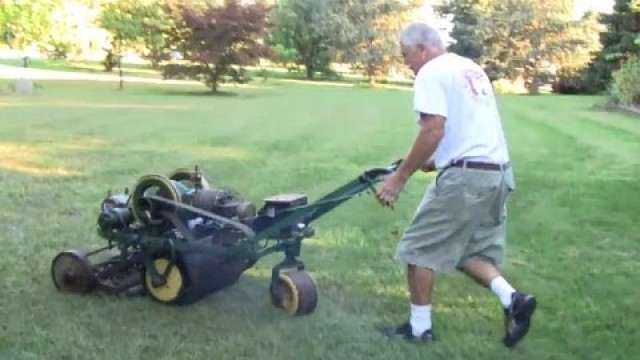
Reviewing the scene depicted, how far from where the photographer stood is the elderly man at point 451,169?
460 cm

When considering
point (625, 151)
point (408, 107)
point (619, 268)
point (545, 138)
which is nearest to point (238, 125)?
point (545, 138)

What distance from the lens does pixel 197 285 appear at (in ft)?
17.8

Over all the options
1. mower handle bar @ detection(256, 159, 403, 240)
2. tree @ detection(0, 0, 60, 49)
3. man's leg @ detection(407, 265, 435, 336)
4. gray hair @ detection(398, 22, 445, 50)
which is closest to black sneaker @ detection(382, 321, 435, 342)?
man's leg @ detection(407, 265, 435, 336)

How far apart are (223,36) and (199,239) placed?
1107 inches

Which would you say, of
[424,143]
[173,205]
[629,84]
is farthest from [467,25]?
[424,143]

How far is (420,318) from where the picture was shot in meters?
5.03

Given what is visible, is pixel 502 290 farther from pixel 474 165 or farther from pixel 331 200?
pixel 331 200

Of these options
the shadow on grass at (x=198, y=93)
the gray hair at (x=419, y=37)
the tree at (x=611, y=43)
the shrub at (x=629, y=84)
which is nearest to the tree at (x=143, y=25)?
the shadow on grass at (x=198, y=93)

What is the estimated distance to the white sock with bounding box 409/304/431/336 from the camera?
16.5ft

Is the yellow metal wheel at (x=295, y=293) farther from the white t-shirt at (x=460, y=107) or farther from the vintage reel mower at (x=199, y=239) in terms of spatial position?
the white t-shirt at (x=460, y=107)

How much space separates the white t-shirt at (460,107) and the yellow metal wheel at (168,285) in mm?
1620

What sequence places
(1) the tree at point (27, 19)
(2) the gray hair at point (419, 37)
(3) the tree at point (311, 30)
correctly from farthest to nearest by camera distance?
1. (3) the tree at point (311, 30)
2. (1) the tree at point (27, 19)
3. (2) the gray hair at point (419, 37)

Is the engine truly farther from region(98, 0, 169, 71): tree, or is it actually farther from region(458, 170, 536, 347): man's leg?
region(98, 0, 169, 71): tree

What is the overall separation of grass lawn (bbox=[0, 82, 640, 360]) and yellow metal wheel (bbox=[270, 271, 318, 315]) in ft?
0.23
